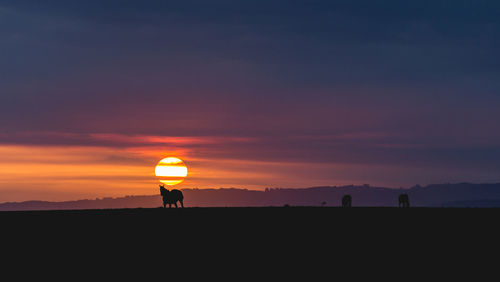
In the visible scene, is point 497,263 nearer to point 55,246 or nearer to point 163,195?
point 55,246

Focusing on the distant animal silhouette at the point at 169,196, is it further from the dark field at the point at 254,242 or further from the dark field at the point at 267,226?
the dark field at the point at 254,242

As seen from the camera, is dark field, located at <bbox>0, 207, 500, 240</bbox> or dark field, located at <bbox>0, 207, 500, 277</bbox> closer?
dark field, located at <bbox>0, 207, 500, 277</bbox>

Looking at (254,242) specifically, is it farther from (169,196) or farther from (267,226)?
(169,196)

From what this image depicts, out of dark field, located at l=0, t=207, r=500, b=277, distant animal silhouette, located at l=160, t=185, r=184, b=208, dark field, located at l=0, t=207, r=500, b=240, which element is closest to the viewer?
dark field, located at l=0, t=207, r=500, b=277

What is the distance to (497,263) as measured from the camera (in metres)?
23.8

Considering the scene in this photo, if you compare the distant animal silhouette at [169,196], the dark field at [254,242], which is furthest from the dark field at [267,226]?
the distant animal silhouette at [169,196]

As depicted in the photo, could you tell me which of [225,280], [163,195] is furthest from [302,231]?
[163,195]

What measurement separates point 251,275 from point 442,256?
8143 mm

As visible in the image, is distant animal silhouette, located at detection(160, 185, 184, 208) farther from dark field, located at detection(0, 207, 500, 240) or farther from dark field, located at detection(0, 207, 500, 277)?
dark field, located at detection(0, 207, 500, 277)

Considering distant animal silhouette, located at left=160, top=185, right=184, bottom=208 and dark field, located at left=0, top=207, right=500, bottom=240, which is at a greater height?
distant animal silhouette, located at left=160, top=185, right=184, bottom=208

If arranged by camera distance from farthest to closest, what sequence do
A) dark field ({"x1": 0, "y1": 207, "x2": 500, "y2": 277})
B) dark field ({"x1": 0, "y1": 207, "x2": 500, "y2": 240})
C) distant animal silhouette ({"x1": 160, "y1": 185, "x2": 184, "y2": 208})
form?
distant animal silhouette ({"x1": 160, "y1": 185, "x2": 184, "y2": 208})
dark field ({"x1": 0, "y1": 207, "x2": 500, "y2": 240})
dark field ({"x1": 0, "y1": 207, "x2": 500, "y2": 277})

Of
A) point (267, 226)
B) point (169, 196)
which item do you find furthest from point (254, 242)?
point (169, 196)

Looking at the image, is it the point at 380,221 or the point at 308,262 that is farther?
the point at 380,221

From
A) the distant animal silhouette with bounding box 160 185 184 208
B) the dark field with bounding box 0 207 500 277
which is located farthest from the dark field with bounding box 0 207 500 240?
the distant animal silhouette with bounding box 160 185 184 208
